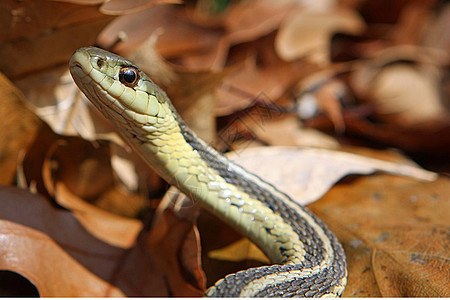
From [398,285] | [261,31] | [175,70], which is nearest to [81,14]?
[175,70]

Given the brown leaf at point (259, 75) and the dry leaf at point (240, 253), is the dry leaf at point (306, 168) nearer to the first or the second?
the dry leaf at point (240, 253)

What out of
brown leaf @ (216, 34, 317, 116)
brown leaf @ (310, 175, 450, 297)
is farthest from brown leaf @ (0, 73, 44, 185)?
brown leaf @ (310, 175, 450, 297)

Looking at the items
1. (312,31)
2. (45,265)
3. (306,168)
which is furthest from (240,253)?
(312,31)

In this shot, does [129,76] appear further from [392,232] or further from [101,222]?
[392,232]

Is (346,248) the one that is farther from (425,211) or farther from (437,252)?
(425,211)

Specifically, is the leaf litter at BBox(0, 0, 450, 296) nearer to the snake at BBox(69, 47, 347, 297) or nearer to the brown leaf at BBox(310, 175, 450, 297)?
the brown leaf at BBox(310, 175, 450, 297)

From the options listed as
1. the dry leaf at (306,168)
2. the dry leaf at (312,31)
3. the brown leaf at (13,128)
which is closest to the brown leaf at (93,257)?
the brown leaf at (13,128)

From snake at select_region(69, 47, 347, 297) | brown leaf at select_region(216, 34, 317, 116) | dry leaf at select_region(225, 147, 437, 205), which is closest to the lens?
snake at select_region(69, 47, 347, 297)
